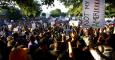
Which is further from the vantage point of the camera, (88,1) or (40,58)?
(88,1)

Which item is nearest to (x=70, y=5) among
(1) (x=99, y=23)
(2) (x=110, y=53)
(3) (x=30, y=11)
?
(3) (x=30, y=11)

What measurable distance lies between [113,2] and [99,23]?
8376mm

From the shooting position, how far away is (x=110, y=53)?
36.4ft

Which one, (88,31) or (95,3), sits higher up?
(95,3)

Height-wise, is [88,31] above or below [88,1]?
below

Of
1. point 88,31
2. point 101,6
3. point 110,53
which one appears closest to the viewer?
point 110,53

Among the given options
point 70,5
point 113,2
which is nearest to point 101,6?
point 113,2

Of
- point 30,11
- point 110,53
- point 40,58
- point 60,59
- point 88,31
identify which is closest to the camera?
point 60,59

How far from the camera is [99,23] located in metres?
13.9

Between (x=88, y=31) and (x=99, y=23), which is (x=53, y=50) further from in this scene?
(x=88, y=31)

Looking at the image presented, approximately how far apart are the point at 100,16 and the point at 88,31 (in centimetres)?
346

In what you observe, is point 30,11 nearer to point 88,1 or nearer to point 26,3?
point 26,3

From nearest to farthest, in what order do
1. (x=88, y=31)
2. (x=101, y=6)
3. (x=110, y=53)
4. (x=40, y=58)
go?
(x=40, y=58)
(x=110, y=53)
(x=101, y=6)
(x=88, y=31)

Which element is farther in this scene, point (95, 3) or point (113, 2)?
point (113, 2)
